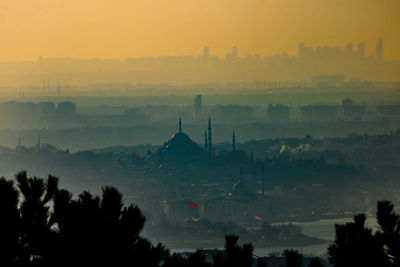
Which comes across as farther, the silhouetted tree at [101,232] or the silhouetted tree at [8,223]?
the silhouetted tree at [8,223]

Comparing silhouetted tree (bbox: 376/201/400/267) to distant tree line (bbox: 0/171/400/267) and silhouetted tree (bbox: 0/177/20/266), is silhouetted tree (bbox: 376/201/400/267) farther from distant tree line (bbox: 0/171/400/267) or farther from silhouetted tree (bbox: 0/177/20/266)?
silhouetted tree (bbox: 0/177/20/266)

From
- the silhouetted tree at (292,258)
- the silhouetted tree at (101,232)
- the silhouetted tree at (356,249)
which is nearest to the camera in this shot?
the silhouetted tree at (101,232)

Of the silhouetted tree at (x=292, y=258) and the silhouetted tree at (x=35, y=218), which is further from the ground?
the silhouetted tree at (x=35, y=218)

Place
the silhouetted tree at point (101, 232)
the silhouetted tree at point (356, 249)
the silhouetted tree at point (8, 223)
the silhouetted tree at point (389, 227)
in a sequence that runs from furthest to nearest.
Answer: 1. the silhouetted tree at point (389, 227)
2. the silhouetted tree at point (356, 249)
3. the silhouetted tree at point (8, 223)
4. the silhouetted tree at point (101, 232)

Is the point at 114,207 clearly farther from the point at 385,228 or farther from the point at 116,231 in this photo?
the point at 385,228

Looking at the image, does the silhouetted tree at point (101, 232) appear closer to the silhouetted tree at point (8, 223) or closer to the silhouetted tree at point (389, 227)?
the silhouetted tree at point (8, 223)

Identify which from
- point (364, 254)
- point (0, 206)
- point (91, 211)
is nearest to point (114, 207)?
point (91, 211)

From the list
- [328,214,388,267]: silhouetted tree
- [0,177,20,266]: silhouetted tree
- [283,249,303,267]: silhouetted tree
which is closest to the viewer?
[0,177,20,266]: silhouetted tree

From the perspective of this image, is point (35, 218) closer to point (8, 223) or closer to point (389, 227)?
point (8, 223)

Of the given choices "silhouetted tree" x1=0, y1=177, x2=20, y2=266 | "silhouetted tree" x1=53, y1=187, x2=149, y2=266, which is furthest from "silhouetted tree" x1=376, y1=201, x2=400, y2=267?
"silhouetted tree" x1=0, y1=177, x2=20, y2=266

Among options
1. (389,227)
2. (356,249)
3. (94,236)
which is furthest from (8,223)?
(389,227)

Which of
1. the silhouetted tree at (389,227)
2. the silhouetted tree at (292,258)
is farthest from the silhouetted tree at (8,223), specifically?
the silhouetted tree at (389,227)
